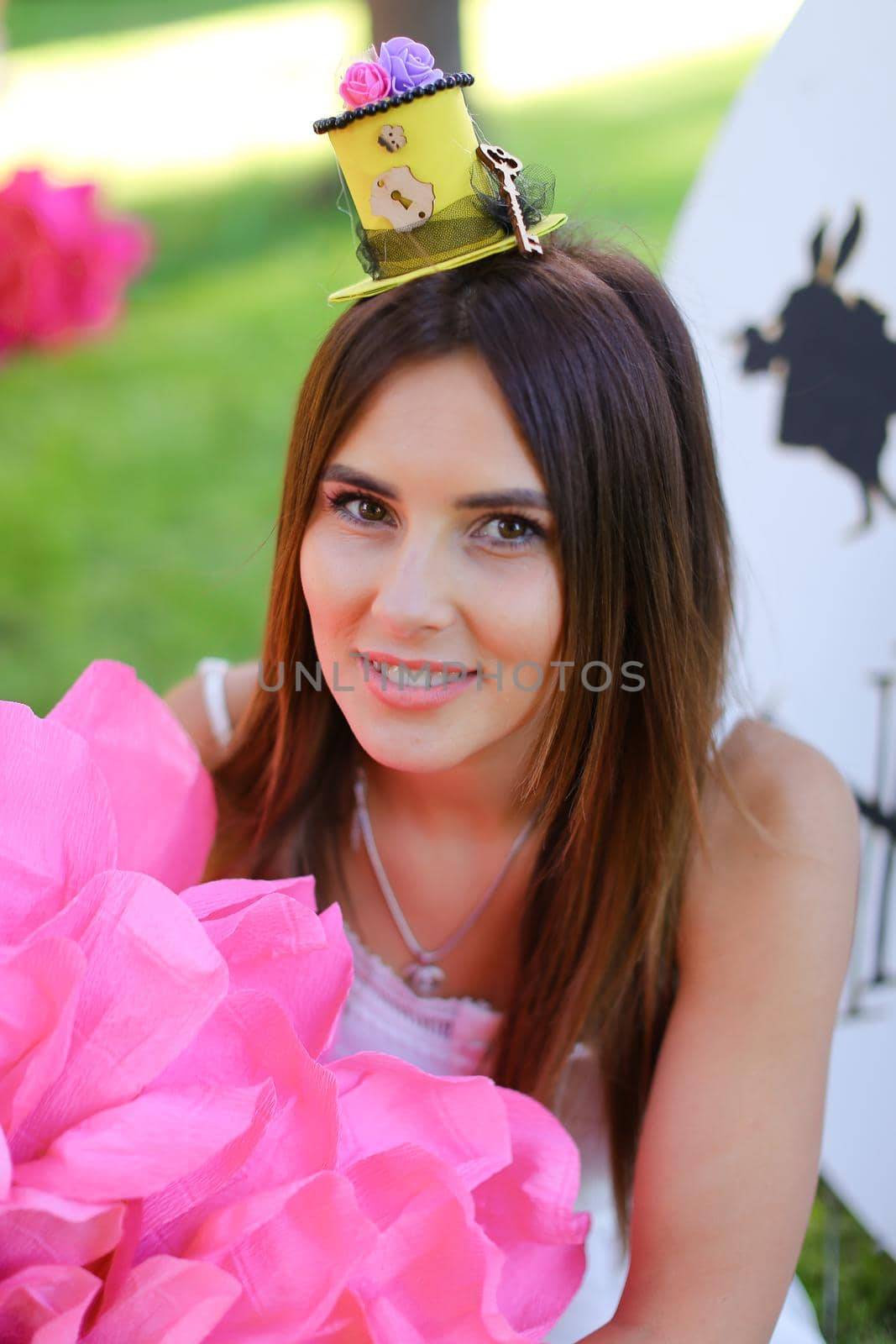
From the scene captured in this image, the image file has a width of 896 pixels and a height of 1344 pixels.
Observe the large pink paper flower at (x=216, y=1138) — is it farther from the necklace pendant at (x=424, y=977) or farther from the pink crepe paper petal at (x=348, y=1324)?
the necklace pendant at (x=424, y=977)

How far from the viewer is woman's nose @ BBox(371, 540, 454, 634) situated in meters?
1.01

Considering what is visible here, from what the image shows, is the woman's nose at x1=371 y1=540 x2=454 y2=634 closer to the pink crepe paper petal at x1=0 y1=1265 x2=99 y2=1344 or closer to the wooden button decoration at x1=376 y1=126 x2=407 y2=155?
the wooden button decoration at x1=376 y1=126 x2=407 y2=155

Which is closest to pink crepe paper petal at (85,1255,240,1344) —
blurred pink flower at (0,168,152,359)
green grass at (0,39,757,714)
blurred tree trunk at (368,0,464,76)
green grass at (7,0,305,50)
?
green grass at (0,39,757,714)

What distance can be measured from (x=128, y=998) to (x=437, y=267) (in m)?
0.60

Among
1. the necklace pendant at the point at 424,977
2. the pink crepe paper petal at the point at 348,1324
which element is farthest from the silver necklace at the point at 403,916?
the pink crepe paper petal at the point at 348,1324

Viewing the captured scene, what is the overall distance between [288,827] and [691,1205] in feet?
1.68

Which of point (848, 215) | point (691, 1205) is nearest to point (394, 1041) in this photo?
point (691, 1205)

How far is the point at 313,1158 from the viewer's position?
0.74m

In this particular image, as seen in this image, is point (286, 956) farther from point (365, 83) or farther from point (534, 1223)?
point (365, 83)

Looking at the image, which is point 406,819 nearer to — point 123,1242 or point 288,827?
point 288,827

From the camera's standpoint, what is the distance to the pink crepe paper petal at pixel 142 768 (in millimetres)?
927

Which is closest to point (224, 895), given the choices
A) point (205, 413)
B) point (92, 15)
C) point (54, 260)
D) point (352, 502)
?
point (352, 502)

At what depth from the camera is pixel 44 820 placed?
78 cm

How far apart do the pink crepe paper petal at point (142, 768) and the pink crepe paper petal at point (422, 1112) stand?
212 millimetres
